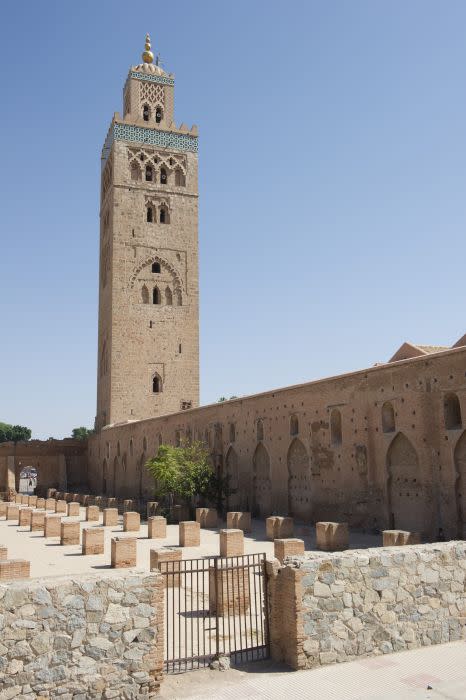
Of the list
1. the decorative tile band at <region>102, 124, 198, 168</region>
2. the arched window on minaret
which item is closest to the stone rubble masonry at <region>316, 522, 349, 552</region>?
the arched window on minaret

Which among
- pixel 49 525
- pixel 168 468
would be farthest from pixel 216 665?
pixel 168 468

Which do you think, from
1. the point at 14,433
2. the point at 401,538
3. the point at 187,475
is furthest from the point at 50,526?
the point at 14,433

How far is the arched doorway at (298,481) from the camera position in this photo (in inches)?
686

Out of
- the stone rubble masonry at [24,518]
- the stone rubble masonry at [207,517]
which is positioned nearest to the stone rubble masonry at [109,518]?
the stone rubble masonry at [24,518]

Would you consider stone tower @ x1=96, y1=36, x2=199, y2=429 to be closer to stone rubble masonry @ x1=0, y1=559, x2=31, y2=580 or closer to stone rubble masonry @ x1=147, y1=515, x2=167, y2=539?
stone rubble masonry @ x1=147, y1=515, x2=167, y2=539

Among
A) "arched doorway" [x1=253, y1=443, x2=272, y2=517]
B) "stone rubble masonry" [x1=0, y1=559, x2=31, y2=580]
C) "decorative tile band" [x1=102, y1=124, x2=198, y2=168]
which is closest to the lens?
"stone rubble masonry" [x1=0, y1=559, x2=31, y2=580]

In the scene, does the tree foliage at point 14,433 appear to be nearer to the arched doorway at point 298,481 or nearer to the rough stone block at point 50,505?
the rough stone block at point 50,505

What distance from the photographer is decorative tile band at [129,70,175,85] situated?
37.2 m

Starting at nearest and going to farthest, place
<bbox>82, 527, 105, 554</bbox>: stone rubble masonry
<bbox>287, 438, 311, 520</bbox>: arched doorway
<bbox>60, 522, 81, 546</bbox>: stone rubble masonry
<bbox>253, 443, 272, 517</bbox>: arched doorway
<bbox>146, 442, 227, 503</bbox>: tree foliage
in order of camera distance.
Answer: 1. <bbox>82, 527, 105, 554</bbox>: stone rubble masonry
2. <bbox>60, 522, 81, 546</bbox>: stone rubble masonry
3. <bbox>287, 438, 311, 520</bbox>: arched doorway
4. <bbox>253, 443, 272, 517</bbox>: arched doorway
5. <bbox>146, 442, 227, 503</bbox>: tree foliage

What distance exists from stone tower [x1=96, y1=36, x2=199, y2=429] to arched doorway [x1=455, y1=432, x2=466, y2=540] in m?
22.7

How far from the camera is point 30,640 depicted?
17.7 ft

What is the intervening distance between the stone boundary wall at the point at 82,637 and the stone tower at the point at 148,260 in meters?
27.9

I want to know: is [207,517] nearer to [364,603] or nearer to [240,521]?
[240,521]

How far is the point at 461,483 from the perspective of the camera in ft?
41.1
